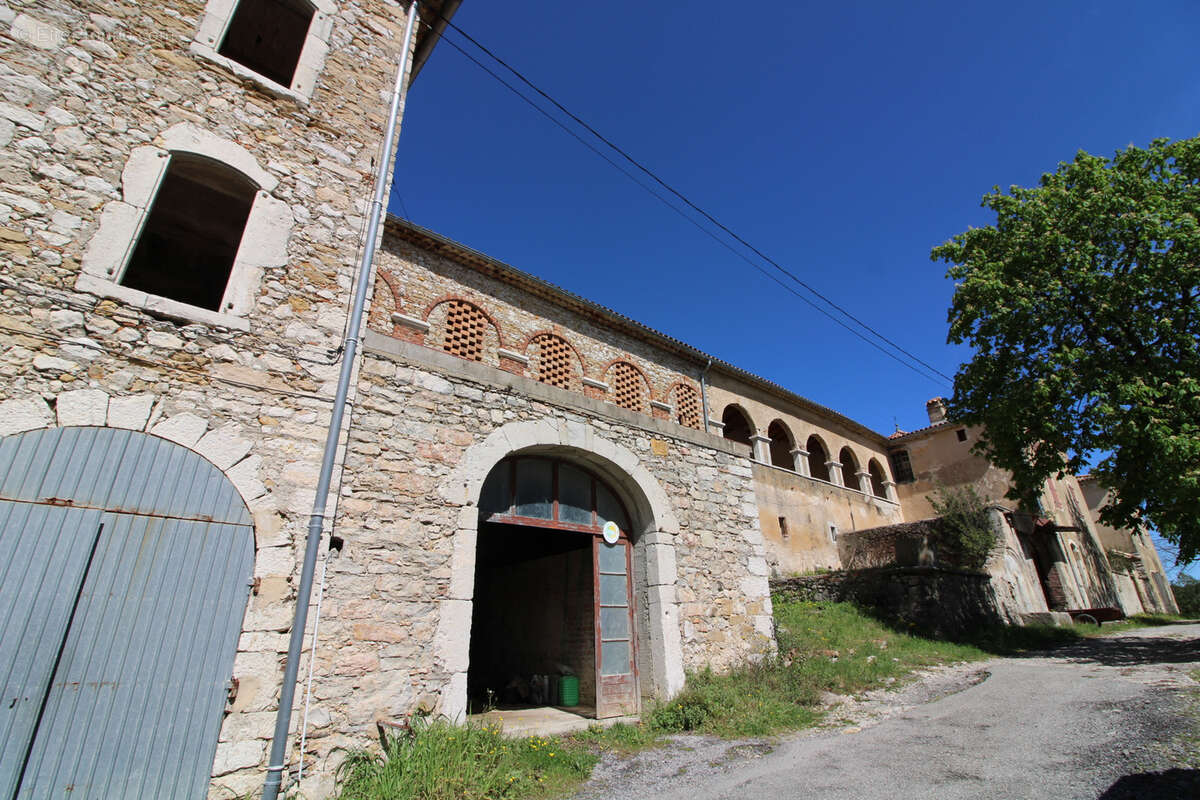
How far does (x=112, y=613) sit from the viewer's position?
3.42 metres

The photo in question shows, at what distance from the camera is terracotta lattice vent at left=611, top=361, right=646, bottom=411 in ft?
47.7

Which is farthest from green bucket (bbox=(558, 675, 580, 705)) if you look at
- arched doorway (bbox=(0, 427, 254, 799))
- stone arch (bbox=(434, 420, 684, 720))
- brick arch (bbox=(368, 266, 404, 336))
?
brick arch (bbox=(368, 266, 404, 336))

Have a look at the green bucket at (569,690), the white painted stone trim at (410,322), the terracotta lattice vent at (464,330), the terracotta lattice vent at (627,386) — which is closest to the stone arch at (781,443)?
the terracotta lattice vent at (627,386)

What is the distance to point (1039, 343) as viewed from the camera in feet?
A: 36.7

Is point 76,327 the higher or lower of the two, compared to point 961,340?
lower

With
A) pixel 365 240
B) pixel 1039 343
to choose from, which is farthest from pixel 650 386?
pixel 365 240

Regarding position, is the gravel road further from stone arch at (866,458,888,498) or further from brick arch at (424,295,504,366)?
stone arch at (866,458,888,498)

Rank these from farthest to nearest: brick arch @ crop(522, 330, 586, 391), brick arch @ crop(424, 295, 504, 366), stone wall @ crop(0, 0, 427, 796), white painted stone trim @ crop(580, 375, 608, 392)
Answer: white painted stone trim @ crop(580, 375, 608, 392)
brick arch @ crop(522, 330, 586, 391)
brick arch @ crop(424, 295, 504, 366)
stone wall @ crop(0, 0, 427, 796)

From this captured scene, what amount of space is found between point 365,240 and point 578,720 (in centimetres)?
562

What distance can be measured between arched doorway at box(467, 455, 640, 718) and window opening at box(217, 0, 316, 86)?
218 inches

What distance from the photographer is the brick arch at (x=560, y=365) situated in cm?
1323

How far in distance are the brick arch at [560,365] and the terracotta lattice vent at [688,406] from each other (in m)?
3.23

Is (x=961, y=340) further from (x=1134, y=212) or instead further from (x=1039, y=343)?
(x=1134, y=212)

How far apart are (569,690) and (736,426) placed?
525 inches
